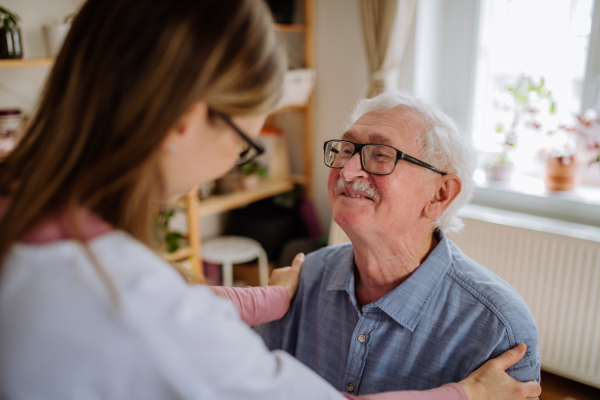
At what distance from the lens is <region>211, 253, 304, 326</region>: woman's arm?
118 centimetres

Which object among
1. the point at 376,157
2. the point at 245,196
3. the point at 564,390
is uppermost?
the point at 376,157

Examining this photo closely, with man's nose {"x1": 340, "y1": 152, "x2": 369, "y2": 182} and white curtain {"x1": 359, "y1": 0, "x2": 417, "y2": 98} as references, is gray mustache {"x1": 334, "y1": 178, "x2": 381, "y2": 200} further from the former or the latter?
white curtain {"x1": 359, "y1": 0, "x2": 417, "y2": 98}

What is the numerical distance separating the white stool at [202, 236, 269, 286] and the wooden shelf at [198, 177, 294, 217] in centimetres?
22

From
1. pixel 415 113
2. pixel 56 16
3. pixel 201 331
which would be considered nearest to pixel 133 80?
pixel 201 331

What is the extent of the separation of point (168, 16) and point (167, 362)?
1.39 ft

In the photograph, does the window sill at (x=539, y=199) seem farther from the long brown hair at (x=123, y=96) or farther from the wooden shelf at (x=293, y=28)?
the long brown hair at (x=123, y=96)

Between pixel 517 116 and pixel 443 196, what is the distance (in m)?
1.72

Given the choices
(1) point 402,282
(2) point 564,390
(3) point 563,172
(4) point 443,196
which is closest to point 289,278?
(1) point 402,282

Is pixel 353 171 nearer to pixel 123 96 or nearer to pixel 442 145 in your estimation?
pixel 442 145

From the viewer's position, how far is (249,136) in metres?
0.71

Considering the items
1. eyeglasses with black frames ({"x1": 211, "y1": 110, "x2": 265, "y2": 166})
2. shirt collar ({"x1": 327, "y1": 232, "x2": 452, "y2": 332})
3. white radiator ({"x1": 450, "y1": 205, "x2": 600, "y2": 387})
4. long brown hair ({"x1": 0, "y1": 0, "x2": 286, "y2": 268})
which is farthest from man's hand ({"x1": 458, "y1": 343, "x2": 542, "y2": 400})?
white radiator ({"x1": 450, "y1": 205, "x2": 600, "y2": 387})

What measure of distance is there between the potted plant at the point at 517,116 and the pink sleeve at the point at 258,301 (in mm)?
1923

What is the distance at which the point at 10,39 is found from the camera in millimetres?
2008

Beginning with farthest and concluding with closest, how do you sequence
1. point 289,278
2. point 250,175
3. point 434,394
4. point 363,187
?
point 250,175 → point 289,278 → point 363,187 → point 434,394
